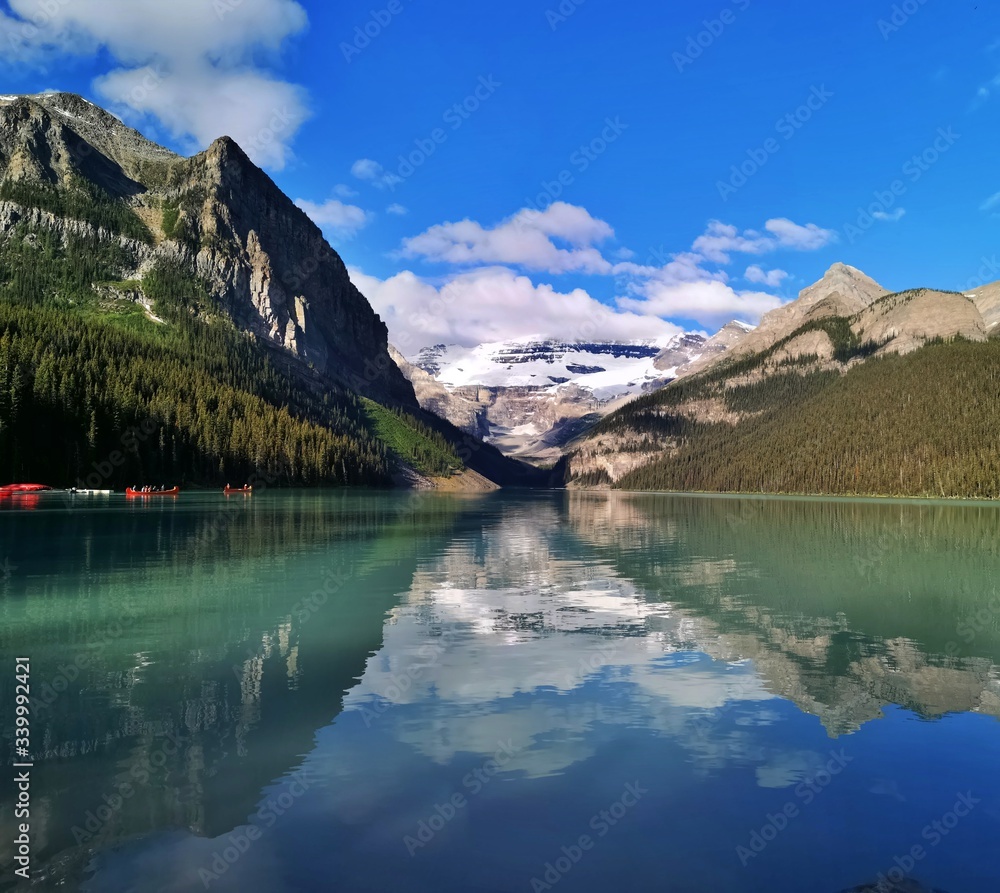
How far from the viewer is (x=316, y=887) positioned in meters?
10.8

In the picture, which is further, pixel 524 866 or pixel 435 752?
pixel 435 752

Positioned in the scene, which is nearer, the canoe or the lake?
the lake

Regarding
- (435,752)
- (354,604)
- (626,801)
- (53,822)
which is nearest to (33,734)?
(53,822)

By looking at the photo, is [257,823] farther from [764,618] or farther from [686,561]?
[686,561]

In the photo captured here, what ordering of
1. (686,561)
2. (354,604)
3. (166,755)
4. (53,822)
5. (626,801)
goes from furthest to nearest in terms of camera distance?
1. (686,561)
2. (354,604)
3. (166,755)
4. (626,801)
5. (53,822)

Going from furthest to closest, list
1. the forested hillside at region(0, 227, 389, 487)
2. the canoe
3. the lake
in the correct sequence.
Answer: the forested hillside at region(0, 227, 389, 487) < the canoe < the lake

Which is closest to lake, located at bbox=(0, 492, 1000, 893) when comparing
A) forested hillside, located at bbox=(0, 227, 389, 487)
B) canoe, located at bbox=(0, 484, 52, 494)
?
canoe, located at bbox=(0, 484, 52, 494)

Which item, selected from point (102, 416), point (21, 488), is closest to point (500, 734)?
point (21, 488)

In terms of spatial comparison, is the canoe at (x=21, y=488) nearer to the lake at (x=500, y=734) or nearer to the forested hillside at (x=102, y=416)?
the forested hillside at (x=102, y=416)

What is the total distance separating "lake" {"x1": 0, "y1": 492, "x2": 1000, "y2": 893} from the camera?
A: 11.8 meters

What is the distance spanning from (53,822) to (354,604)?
73.6 ft

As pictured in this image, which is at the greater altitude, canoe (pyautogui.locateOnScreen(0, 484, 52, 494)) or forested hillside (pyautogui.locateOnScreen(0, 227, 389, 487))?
forested hillside (pyautogui.locateOnScreen(0, 227, 389, 487))

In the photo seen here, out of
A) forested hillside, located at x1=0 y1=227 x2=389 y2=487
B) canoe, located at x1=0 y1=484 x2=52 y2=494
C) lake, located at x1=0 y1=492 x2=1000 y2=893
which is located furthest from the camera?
forested hillside, located at x1=0 y1=227 x2=389 y2=487

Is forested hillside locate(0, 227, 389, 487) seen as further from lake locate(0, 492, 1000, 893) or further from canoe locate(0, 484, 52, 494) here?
lake locate(0, 492, 1000, 893)
